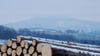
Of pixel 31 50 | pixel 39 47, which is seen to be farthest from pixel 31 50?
pixel 39 47

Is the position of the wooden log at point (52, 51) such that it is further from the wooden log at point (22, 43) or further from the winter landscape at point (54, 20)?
the winter landscape at point (54, 20)

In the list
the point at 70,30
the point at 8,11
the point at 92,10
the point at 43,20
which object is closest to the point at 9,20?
the point at 8,11

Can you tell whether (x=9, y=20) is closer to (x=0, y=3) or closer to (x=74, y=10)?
(x=0, y=3)

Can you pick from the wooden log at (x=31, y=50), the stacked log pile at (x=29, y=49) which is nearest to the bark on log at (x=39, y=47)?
the stacked log pile at (x=29, y=49)

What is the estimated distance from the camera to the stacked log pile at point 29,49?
3988 millimetres

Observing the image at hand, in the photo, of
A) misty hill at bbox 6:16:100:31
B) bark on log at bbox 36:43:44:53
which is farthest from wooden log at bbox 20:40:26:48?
misty hill at bbox 6:16:100:31

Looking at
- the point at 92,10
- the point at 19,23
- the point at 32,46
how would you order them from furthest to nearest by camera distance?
1. the point at 19,23
2. the point at 92,10
3. the point at 32,46

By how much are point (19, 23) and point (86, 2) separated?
4.64ft

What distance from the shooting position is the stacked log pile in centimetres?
399

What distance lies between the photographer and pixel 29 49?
4328mm

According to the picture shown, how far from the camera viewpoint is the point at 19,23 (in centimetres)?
591

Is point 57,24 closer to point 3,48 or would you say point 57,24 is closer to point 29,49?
point 3,48

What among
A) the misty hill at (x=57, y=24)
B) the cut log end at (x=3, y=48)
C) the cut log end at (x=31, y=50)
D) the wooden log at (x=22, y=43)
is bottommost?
the cut log end at (x=3, y=48)

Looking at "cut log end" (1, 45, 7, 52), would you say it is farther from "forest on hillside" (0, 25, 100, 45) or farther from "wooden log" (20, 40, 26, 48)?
"forest on hillside" (0, 25, 100, 45)
